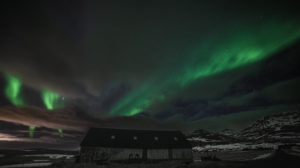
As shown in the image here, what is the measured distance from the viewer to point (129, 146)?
1363 inches

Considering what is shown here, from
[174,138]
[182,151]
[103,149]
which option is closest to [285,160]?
[182,151]

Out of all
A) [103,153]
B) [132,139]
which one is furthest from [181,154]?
[103,153]

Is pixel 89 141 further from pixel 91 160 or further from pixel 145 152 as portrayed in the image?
pixel 145 152

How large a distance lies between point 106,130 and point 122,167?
17448 mm

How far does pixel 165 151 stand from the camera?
3512 centimetres

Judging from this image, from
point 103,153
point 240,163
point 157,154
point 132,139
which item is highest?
point 132,139

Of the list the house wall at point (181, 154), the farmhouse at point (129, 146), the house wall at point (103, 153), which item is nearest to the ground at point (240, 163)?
the house wall at point (103, 153)

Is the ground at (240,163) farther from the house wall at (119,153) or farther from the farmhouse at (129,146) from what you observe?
the farmhouse at (129,146)

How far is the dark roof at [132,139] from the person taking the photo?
114 ft

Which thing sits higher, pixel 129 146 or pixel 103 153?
pixel 129 146

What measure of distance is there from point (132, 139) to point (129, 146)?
9.37ft

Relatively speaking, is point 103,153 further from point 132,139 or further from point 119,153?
point 132,139

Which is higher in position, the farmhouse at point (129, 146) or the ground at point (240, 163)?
the farmhouse at point (129, 146)

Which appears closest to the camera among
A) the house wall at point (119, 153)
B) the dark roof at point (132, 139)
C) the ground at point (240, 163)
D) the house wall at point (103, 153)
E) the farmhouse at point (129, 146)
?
the ground at point (240, 163)
